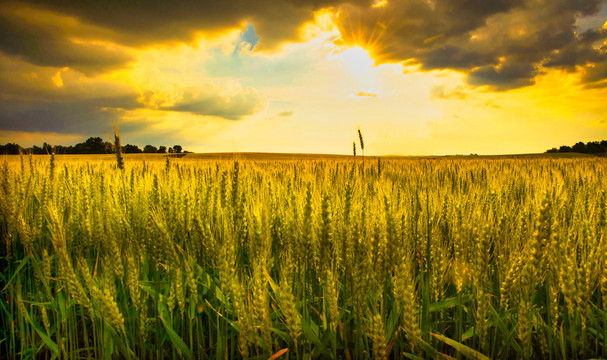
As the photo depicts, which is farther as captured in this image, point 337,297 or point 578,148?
point 578,148

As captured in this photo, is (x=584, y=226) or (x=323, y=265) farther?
(x=584, y=226)

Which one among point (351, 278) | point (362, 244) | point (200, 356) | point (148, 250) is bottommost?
point (200, 356)

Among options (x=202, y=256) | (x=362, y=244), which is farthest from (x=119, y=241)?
(x=362, y=244)

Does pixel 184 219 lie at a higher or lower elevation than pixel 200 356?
higher

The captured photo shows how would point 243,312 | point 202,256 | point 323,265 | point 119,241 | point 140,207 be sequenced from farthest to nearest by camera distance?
point 140,207, point 119,241, point 202,256, point 323,265, point 243,312

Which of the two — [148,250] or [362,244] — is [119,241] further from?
[362,244]

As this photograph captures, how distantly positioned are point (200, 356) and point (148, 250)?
111 centimetres

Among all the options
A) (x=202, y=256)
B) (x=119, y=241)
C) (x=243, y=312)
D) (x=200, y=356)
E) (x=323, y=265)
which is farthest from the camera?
(x=119, y=241)

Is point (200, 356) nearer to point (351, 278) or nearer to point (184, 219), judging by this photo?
point (351, 278)

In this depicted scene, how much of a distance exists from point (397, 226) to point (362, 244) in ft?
0.85

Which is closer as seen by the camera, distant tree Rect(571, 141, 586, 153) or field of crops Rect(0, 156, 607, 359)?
field of crops Rect(0, 156, 607, 359)

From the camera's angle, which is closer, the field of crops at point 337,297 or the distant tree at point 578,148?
the field of crops at point 337,297

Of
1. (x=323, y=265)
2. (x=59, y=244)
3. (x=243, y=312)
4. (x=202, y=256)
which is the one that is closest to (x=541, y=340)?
(x=323, y=265)

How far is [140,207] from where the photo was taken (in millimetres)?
3098
